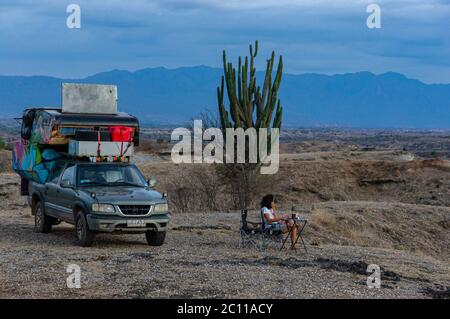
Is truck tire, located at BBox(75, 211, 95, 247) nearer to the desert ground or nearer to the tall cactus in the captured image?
the desert ground

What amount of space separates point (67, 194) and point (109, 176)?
891 mm

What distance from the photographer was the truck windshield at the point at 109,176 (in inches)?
602

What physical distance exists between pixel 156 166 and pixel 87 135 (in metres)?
21.1

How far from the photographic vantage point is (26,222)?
1948cm

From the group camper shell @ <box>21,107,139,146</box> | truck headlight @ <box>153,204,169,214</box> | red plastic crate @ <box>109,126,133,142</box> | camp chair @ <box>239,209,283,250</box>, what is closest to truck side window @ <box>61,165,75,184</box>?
camper shell @ <box>21,107,139,146</box>

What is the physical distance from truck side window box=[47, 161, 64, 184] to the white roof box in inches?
45.3

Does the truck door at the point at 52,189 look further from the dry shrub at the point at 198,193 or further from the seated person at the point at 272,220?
the dry shrub at the point at 198,193

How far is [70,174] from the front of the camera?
15.6 m

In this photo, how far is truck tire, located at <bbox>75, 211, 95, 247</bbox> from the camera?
14.4m

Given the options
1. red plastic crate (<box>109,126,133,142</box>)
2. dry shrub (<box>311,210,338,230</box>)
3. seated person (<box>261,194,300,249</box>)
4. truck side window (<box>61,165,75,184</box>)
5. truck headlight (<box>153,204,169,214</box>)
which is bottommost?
dry shrub (<box>311,210,338,230</box>)

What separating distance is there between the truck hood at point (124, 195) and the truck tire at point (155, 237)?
2.33 ft

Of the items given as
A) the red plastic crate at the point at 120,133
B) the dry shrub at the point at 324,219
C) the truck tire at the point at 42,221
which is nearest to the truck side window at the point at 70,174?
the red plastic crate at the point at 120,133
